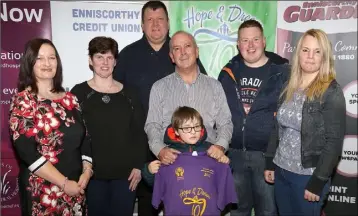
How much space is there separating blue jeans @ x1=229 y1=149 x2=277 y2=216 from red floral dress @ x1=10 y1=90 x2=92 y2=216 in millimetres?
1379

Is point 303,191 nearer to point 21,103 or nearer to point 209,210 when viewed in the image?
point 209,210

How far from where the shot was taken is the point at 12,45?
3.84 m

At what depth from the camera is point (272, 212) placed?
10.2ft

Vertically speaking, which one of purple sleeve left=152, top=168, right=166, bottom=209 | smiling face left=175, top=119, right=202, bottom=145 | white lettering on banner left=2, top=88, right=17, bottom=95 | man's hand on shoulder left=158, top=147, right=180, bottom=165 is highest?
white lettering on banner left=2, top=88, right=17, bottom=95

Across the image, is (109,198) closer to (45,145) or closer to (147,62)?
(45,145)

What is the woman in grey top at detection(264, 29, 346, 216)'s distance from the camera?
2375 millimetres

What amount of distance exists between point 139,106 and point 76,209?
3.22 feet

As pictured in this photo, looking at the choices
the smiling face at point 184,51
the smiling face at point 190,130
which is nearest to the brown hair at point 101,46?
the smiling face at point 184,51

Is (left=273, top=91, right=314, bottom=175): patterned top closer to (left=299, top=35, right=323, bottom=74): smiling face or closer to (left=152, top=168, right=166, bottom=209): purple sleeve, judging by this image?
(left=299, top=35, right=323, bottom=74): smiling face

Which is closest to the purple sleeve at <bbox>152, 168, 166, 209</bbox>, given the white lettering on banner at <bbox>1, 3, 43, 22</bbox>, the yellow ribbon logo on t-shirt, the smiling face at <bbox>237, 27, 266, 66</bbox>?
the yellow ribbon logo on t-shirt

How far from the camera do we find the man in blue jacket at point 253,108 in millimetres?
3010

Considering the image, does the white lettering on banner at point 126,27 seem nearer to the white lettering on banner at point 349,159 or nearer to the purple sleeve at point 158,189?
the purple sleeve at point 158,189

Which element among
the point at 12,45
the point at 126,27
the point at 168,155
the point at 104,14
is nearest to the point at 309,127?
the point at 168,155

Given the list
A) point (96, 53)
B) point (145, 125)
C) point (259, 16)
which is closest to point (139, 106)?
point (145, 125)
